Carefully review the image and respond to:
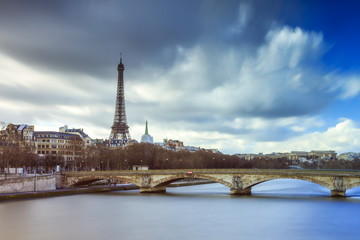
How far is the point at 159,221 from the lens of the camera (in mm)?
27109

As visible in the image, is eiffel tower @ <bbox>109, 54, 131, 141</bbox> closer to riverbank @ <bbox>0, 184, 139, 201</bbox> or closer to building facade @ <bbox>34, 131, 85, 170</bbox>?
building facade @ <bbox>34, 131, 85, 170</bbox>

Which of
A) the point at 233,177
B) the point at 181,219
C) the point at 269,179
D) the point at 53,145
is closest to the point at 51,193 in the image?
the point at 233,177

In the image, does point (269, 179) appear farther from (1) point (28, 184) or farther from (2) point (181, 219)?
(1) point (28, 184)

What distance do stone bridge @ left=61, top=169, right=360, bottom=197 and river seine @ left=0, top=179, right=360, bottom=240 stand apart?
217 cm

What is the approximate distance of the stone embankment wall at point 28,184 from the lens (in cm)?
3913

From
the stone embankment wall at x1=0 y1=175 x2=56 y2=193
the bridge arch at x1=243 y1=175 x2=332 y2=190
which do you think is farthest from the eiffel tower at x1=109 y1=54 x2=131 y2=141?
the bridge arch at x1=243 y1=175 x2=332 y2=190

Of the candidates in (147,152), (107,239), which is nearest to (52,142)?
(147,152)

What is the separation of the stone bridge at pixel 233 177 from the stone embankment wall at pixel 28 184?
18.0 feet

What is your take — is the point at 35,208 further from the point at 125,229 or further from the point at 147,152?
the point at 147,152

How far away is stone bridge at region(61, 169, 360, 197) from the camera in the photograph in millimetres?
38500

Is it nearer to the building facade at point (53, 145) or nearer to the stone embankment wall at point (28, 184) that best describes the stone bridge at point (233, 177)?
the stone embankment wall at point (28, 184)

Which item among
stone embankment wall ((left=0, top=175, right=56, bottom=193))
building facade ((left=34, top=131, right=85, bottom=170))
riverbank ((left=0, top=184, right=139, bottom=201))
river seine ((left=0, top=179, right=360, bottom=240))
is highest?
building facade ((left=34, top=131, right=85, bottom=170))

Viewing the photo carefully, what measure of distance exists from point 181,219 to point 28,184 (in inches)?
873

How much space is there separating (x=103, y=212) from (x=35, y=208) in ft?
19.6
